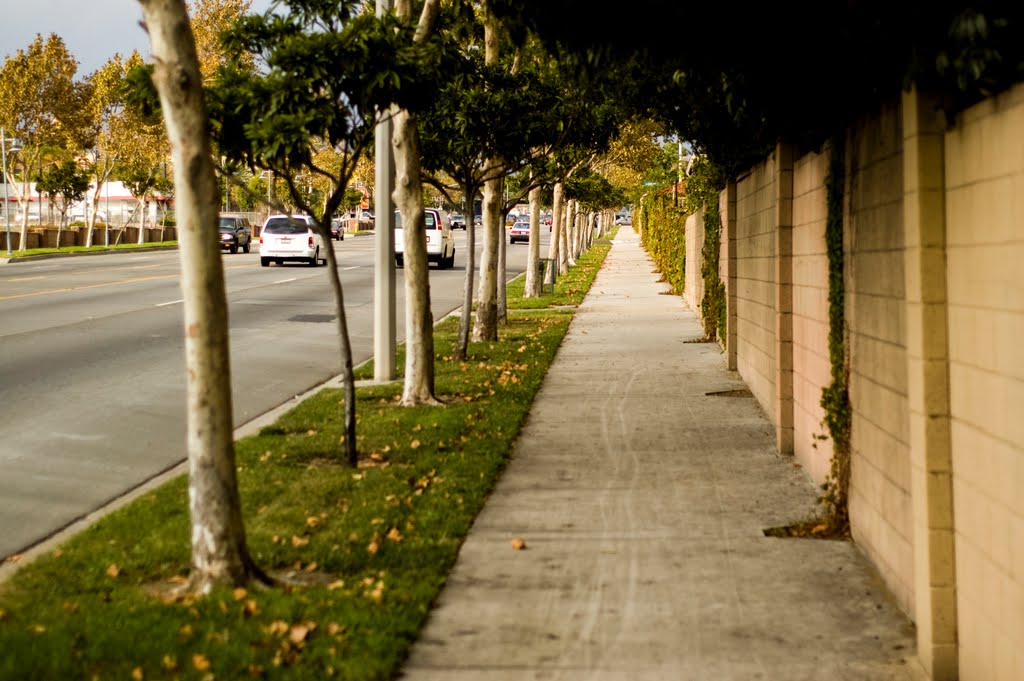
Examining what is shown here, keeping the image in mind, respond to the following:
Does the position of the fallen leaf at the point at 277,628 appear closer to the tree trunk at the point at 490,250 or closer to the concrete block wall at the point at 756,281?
the concrete block wall at the point at 756,281

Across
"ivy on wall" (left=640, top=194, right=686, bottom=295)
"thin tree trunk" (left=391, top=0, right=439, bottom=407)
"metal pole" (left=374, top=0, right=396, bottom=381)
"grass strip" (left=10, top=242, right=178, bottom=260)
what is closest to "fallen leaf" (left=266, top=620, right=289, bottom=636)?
"thin tree trunk" (left=391, top=0, right=439, bottom=407)

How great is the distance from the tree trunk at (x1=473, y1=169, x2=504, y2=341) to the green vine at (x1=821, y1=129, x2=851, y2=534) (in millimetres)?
10698

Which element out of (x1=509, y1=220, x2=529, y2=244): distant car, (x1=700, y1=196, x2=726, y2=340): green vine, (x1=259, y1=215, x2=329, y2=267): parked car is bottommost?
(x1=700, y1=196, x2=726, y2=340): green vine

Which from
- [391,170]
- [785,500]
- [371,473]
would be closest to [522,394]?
[391,170]

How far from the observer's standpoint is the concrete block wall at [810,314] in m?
8.07

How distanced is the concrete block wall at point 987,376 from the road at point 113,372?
16.8 ft

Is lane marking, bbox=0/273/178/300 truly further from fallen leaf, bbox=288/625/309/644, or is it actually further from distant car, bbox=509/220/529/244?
distant car, bbox=509/220/529/244

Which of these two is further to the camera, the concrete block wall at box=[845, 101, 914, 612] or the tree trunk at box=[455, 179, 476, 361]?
the tree trunk at box=[455, 179, 476, 361]

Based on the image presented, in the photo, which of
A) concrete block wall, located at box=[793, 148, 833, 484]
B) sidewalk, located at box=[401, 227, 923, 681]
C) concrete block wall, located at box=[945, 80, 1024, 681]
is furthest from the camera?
concrete block wall, located at box=[793, 148, 833, 484]

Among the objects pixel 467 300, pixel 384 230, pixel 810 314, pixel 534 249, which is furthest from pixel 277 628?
pixel 534 249

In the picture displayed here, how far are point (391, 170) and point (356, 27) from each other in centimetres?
523

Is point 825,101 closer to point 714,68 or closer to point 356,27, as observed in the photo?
point 714,68

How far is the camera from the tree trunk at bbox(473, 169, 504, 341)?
58.9ft

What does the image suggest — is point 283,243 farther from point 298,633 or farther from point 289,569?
point 298,633
